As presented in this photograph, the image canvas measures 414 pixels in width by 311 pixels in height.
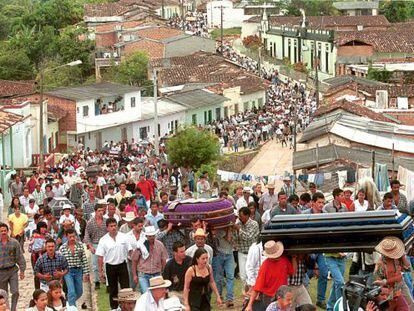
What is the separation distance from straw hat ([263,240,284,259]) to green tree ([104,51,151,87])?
59.2 metres

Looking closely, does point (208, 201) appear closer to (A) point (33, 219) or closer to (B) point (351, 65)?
(A) point (33, 219)

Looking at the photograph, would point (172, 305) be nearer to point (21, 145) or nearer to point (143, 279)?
point (143, 279)

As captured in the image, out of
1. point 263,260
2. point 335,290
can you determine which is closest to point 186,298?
point 263,260

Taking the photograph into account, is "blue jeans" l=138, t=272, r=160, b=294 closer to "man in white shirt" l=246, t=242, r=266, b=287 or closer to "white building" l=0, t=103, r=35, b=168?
"man in white shirt" l=246, t=242, r=266, b=287

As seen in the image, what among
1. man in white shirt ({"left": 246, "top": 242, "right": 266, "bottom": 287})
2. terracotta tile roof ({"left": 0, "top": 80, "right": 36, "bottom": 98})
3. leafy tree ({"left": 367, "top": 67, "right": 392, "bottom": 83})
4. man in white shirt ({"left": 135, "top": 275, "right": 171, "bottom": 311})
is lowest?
leafy tree ({"left": 367, "top": 67, "right": 392, "bottom": 83})

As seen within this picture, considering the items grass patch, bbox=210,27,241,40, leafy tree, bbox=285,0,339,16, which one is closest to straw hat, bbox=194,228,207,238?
grass patch, bbox=210,27,241,40

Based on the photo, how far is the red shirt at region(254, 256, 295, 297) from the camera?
466 inches

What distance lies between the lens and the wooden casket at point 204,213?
14773mm

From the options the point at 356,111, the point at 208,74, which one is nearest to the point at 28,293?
the point at 356,111

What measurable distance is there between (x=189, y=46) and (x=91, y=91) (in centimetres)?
2802

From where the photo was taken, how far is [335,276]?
13578mm

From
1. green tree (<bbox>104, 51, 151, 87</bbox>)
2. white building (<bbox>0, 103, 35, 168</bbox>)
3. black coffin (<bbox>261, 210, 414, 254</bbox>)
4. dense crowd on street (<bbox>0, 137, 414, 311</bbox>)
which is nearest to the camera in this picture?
dense crowd on street (<bbox>0, 137, 414, 311</bbox>)

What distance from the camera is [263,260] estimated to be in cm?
1270

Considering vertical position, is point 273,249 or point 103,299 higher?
point 273,249
